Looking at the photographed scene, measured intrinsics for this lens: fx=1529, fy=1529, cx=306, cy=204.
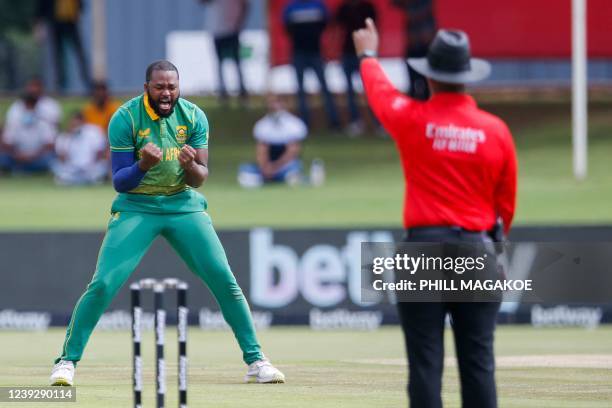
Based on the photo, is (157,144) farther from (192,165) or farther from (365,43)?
(365,43)

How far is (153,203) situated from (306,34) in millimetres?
14095

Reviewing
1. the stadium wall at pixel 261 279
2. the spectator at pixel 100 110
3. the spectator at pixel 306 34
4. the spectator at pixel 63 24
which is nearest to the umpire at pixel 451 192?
the stadium wall at pixel 261 279

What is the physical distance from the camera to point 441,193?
22.6ft

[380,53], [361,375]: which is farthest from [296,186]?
[361,375]

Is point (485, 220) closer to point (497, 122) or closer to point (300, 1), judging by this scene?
point (497, 122)

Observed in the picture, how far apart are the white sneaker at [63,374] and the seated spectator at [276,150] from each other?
11.1 m

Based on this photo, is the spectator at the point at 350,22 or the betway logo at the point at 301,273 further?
the spectator at the point at 350,22

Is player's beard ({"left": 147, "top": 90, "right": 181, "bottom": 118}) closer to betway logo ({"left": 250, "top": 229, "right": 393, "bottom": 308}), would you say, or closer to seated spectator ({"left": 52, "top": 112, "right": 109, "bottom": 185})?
betway logo ({"left": 250, "top": 229, "right": 393, "bottom": 308})

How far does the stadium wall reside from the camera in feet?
51.5

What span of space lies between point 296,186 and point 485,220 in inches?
519

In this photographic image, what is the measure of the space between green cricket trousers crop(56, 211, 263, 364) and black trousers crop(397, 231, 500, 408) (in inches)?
83.6

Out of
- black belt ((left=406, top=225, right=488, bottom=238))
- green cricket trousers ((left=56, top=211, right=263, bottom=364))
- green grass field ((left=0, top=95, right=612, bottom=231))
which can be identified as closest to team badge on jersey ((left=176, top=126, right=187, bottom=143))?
green cricket trousers ((left=56, top=211, right=263, bottom=364))

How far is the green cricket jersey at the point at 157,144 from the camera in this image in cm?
866

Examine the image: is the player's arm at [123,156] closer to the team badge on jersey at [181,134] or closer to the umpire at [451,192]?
the team badge on jersey at [181,134]
